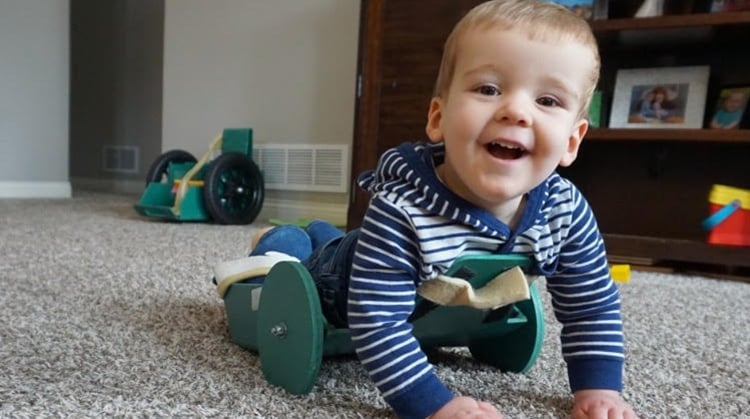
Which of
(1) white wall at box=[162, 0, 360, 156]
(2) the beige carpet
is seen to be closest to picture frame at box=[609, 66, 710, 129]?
(2) the beige carpet

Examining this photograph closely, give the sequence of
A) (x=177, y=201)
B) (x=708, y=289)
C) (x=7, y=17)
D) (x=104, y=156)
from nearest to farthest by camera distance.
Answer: (x=708, y=289)
(x=177, y=201)
(x=7, y=17)
(x=104, y=156)

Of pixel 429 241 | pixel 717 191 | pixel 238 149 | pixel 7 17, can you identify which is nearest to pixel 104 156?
pixel 7 17

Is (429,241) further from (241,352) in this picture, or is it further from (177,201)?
(177,201)

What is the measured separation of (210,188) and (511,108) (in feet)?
4.52

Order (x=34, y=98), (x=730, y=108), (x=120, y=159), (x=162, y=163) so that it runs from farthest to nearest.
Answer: (x=120, y=159) < (x=34, y=98) < (x=162, y=163) < (x=730, y=108)

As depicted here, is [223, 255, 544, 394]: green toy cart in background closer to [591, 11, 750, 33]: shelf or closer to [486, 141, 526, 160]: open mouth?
[486, 141, 526, 160]: open mouth

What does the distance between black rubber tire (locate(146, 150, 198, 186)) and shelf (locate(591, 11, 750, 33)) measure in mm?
1259

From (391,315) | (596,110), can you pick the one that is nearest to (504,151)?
(391,315)

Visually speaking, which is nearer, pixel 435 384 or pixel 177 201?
pixel 435 384

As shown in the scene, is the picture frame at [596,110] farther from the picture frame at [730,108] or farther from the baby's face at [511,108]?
the baby's face at [511,108]

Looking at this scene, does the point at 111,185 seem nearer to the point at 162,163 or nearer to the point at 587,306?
the point at 162,163

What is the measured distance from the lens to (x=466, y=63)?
18.5 inches

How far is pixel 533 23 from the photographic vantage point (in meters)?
0.45

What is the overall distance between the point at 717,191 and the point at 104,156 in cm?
283
